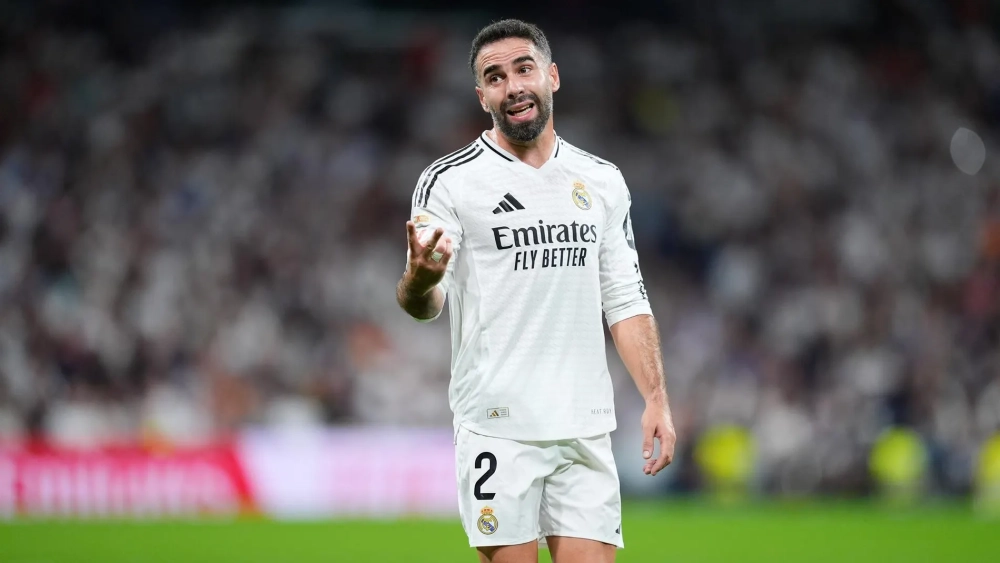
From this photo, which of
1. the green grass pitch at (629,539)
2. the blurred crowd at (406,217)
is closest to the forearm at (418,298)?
the green grass pitch at (629,539)

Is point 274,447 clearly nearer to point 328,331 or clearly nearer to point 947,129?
point 328,331

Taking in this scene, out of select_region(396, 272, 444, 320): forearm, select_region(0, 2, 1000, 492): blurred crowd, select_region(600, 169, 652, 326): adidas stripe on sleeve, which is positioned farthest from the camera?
select_region(0, 2, 1000, 492): blurred crowd

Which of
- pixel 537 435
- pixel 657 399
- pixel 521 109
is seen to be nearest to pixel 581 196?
pixel 521 109

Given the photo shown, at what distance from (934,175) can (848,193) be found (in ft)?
4.69

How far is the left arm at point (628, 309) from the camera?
5020 mm

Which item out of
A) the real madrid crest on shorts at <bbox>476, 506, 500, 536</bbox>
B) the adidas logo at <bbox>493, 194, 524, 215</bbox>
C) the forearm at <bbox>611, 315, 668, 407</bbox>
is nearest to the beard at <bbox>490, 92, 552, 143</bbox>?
the adidas logo at <bbox>493, 194, 524, 215</bbox>

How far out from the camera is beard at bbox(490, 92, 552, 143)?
499cm

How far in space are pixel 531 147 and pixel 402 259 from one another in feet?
44.1

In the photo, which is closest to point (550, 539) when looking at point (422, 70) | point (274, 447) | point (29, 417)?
point (274, 447)

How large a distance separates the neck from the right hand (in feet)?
2.48

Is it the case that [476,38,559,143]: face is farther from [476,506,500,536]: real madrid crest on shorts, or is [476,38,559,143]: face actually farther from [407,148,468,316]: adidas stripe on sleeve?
[476,506,500,536]: real madrid crest on shorts

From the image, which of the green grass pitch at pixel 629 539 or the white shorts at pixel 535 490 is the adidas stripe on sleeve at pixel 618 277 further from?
the green grass pitch at pixel 629 539

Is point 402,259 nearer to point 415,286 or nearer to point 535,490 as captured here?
point 535,490

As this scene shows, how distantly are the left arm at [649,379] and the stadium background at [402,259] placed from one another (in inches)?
312
